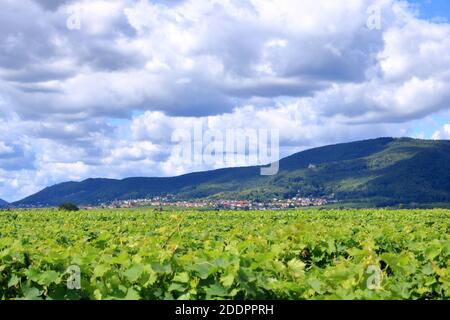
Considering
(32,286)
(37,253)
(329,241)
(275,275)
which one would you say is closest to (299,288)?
(275,275)

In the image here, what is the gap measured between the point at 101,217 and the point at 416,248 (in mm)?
35479

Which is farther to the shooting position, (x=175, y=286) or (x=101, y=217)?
(x=101, y=217)

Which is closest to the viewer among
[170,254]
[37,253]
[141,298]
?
[141,298]

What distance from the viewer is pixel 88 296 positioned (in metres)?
6.72

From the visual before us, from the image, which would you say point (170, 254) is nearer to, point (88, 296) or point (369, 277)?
point (88, 296)

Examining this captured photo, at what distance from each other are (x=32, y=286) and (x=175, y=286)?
5.86 ft

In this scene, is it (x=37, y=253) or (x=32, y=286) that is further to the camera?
(x=37, y=253)
